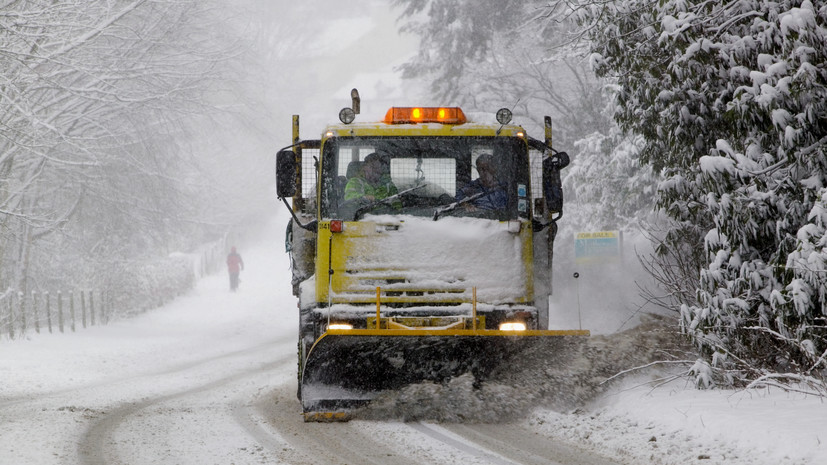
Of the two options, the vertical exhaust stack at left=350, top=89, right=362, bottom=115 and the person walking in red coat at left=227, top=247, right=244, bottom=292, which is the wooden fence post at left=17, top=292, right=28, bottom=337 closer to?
the vertical exhaust stack at left=350, top=89, right=362, bottom=115

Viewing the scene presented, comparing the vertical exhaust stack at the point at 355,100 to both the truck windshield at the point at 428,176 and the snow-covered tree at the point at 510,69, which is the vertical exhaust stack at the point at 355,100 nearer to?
the truck windshield at the point at 428,176

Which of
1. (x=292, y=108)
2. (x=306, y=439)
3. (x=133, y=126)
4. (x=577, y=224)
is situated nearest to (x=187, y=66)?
(x=133, y=126)

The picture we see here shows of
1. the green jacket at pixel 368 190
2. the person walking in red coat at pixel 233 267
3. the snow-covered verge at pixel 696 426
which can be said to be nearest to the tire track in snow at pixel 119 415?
the green jacket at pixel 368 190

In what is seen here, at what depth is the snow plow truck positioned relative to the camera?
7.31 m

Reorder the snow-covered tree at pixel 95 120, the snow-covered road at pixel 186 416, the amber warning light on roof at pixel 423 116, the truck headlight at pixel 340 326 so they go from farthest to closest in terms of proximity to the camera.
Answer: the snow-covered tree at pixel 95 120
the amber warning light on roof at pixel 423 116
the truck headlight at pixel 340 326
the snow-covered road at pixel 186 416

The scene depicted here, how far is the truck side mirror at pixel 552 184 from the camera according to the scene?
837 cm

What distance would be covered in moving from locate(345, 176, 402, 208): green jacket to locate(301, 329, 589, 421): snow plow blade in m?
1.46

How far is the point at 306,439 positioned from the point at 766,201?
12.9 ft

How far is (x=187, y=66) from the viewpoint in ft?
66.9

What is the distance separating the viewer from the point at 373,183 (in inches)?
322

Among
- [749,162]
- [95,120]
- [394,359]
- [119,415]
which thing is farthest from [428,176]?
[95,120]

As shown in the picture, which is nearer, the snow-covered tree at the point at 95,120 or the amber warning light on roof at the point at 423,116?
the amber warning light on roof at the point at 423,116

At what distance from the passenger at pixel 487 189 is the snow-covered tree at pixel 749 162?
56.2 inches

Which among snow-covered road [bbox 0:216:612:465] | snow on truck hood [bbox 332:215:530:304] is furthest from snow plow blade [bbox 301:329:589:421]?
snow on truck hood [bbox 332:215:530:304]
